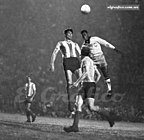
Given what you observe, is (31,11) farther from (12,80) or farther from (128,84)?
(128,84)

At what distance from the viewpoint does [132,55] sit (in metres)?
4.40

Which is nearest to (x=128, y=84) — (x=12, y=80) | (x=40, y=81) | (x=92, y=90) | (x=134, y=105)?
(x=134, y=105)

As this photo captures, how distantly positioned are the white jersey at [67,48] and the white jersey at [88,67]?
13 centimetres

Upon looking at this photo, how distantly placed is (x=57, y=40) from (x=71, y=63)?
310 mm

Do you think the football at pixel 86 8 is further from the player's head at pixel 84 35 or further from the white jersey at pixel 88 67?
the white jersey at pixel 88 67

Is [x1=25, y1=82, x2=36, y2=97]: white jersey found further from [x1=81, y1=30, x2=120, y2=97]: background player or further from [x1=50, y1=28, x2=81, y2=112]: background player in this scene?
[x1=81, y1=30, x2=120, y2=97]: background player

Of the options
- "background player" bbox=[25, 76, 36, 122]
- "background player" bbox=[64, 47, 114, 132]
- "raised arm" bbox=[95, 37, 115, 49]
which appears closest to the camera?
"background player" bbox=[64, 47, 114, 132]

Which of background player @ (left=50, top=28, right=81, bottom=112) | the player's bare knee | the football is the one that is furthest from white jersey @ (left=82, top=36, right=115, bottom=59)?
the player's bare knee

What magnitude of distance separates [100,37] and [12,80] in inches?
45.8

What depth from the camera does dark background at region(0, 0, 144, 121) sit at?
4379 millimetres

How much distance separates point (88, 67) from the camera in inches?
167

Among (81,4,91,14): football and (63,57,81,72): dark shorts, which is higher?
(81,4,91,14): football

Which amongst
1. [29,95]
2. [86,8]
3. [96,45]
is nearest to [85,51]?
[96,45]

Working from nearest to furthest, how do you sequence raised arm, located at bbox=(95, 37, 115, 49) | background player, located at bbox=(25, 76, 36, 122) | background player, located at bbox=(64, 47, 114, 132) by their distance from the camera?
background player, located at bbox=(64, 47, 114, 132) → raised arm, located at bbox=(95, 37, 115, 49) → background player, located at bbox=(25, 76, 36, 122)
